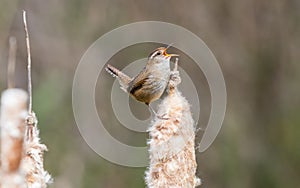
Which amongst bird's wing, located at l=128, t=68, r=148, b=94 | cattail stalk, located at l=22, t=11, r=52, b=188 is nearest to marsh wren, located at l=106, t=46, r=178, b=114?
bird's wing, located at l=128, t=68, r=148, b=94

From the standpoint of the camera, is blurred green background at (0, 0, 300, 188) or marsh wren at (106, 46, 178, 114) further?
blurred green background at (0, 0, 300, 188)

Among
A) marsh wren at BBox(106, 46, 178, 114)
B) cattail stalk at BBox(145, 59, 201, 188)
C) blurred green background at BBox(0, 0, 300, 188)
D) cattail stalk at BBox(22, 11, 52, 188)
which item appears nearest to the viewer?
cattail stalk at BBox(22, 11, 52, 188)

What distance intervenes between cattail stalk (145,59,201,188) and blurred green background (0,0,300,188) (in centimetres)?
381

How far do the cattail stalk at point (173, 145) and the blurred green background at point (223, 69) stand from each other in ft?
12.5

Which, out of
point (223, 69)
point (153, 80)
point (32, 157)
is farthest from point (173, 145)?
point (223, 69)

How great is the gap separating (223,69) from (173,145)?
179 inches

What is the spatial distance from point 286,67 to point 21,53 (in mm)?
2179

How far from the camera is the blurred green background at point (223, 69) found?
223 inches

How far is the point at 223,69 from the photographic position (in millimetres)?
6086

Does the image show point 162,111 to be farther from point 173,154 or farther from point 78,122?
point 78,122

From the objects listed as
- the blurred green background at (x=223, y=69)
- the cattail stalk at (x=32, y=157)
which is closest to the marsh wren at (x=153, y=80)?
the cattail stalk at (x=32, y=157)

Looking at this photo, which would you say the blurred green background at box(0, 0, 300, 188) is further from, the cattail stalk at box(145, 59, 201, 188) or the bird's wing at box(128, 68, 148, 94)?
the cattail stalk at box(145, 59, 201, 188)

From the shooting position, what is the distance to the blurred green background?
18.6 ft

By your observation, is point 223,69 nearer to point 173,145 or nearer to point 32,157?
point 173,145
